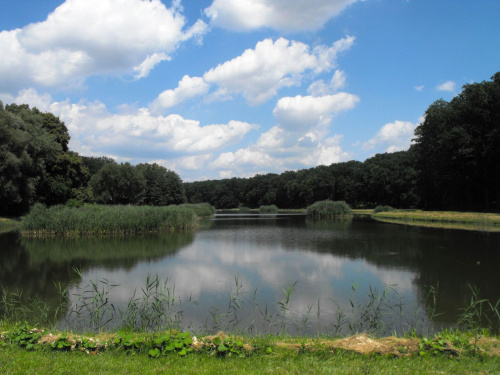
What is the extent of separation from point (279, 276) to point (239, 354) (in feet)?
22.2

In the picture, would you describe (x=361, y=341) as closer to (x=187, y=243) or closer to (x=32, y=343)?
(x=32, y=343)

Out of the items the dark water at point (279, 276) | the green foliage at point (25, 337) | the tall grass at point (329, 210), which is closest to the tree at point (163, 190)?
the tall grass at point (329, 210)

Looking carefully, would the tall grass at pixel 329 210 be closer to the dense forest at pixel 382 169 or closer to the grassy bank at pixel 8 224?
the dense forest at pixel 382 169

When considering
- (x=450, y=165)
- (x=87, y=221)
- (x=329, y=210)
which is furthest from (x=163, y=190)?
(x=450, y=165)

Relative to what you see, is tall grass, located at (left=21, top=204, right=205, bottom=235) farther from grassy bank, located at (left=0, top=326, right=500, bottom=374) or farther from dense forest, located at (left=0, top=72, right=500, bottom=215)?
grassy bank, located at (left=0, top=326, right=500, bottom=374)

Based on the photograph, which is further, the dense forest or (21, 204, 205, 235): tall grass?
the dense forest

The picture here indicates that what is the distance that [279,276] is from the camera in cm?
1118

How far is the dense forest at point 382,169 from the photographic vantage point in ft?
98.8

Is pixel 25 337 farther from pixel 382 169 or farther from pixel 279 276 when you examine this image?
pixel 382 169

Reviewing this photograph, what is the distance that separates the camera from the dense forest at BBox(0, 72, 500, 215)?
30.1 metres

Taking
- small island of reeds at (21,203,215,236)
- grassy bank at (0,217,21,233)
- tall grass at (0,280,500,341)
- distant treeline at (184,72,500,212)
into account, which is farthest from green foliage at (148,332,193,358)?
distant treeline at (184,72,500,212)

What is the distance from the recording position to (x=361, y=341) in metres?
4.83

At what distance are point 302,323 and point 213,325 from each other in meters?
1.69

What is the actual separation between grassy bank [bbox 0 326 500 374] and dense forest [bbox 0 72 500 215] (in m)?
27.3
